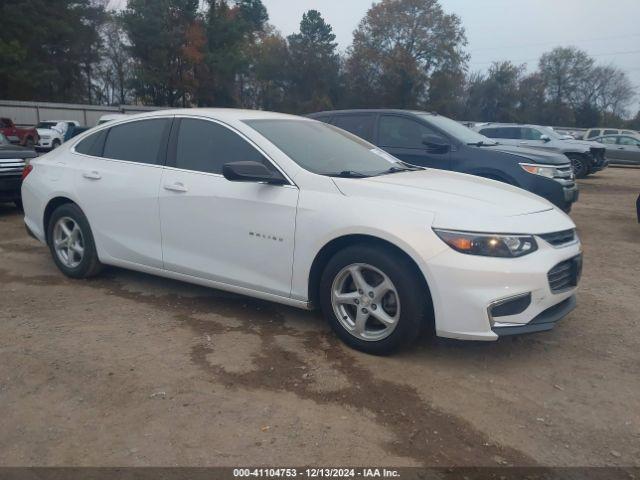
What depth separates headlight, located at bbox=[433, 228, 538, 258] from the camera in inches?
142

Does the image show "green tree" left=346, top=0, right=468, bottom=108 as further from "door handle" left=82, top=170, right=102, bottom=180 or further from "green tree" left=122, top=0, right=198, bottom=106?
"door handle" left=82, top=170, right=102, bottom=180

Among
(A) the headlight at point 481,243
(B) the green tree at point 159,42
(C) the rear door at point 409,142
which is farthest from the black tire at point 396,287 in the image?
(B) the green tree at point 159,42

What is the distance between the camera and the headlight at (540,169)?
25.8 feet

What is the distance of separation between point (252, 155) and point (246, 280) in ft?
3.04

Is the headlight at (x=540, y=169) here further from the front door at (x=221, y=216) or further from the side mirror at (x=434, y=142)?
the front door at (x=221, y=216)

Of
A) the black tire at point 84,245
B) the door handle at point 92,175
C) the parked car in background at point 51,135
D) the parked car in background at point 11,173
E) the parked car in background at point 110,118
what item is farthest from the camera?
the parked car in background at point 51,135

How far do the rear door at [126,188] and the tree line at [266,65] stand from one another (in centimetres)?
3795

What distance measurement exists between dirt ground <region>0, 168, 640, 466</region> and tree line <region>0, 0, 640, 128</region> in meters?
39.5

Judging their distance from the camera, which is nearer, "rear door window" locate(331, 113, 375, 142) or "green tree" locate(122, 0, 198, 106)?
"rear door window" locate(331, 113, 375, 142)

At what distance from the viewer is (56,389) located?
3398mm

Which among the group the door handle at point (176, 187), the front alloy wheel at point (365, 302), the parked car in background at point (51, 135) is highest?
the door handle at point (176, 187)

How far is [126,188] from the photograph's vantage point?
16.3 feet

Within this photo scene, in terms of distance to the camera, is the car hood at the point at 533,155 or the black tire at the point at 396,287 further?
the car hood at the point at 533,155

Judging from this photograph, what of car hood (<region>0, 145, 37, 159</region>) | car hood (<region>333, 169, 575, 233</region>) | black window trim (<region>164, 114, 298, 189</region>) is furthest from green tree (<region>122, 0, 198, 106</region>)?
car hood (<region>333, 169, 575, 233</region>)
